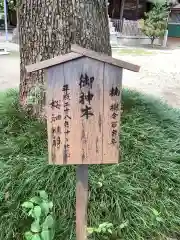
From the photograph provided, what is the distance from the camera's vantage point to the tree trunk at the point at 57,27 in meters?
2.97

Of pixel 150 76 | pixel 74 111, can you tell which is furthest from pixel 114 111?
pixel 150 76

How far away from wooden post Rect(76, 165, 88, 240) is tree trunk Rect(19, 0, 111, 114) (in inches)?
49.4

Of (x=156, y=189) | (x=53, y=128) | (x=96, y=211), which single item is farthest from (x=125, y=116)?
(x=53, y=128)

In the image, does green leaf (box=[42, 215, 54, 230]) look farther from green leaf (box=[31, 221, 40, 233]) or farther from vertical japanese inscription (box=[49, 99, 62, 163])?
vertical japanese inscription (box=[49, 99, 62, 163])

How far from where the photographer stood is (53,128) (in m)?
1.88

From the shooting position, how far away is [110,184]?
2533 millimetres

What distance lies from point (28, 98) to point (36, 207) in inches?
58.2

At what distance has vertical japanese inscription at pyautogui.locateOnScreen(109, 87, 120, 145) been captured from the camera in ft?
6.06

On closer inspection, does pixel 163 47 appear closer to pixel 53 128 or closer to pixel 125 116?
pixel 125 116

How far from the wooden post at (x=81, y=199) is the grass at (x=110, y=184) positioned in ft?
0.75

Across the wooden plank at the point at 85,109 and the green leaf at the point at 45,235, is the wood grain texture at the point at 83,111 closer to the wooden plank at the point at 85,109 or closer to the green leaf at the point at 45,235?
the wooden plank at the point at 85,109

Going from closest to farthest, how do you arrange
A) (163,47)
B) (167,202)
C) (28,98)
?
(167,202), (28,98), (163,47)

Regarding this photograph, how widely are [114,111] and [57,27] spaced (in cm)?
142

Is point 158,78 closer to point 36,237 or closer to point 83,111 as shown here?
point 83,111
